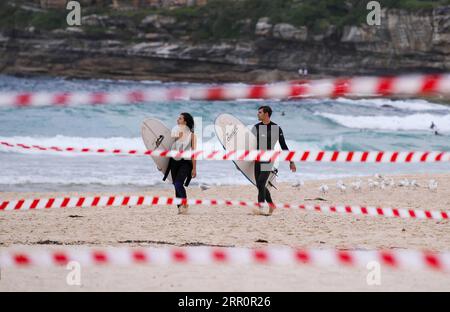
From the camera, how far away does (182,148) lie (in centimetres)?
930

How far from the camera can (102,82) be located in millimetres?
66062

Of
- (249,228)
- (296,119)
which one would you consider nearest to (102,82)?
(296,119)

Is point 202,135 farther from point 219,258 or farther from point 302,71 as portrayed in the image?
point 302,71

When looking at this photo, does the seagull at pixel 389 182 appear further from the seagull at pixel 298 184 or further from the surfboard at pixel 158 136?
the surfboard at pixel 158 136

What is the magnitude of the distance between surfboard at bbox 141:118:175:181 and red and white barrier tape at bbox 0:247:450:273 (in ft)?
9.33

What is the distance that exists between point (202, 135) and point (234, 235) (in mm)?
16882

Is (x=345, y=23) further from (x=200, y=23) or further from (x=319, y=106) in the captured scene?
(x=319, y=106)

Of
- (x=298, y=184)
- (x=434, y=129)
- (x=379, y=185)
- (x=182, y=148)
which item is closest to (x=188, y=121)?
(x=182, y=148)

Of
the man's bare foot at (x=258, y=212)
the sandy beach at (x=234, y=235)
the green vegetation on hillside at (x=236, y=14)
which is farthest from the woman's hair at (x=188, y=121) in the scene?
the green vegetation on hillside at (x=236, y=14)

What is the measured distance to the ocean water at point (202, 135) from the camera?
603 inches

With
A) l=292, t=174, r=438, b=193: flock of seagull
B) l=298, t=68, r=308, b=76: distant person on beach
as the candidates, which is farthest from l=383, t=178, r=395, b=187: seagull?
l=298, t=68, r=308, b=76: distant person on beach

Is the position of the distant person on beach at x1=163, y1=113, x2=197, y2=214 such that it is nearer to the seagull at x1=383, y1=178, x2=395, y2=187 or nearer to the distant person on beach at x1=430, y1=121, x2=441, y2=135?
the seagull at x1=383, y1=178, x2=395, y2=187

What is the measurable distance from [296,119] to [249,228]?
26333mm

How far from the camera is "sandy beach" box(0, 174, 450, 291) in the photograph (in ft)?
18.5
